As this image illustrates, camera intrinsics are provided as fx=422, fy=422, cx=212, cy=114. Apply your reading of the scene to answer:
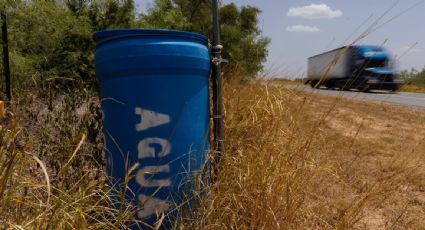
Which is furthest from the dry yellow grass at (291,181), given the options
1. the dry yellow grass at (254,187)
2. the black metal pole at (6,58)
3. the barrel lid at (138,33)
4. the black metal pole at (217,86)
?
the black metal pole at (6,58)

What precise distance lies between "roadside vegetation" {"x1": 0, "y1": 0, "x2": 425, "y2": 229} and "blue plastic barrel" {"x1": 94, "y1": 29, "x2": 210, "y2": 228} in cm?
13

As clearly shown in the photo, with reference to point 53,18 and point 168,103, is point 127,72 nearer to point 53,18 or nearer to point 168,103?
point 168,103

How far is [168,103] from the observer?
202 cm

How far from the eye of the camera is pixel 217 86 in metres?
2.34

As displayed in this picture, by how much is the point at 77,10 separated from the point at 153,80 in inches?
209

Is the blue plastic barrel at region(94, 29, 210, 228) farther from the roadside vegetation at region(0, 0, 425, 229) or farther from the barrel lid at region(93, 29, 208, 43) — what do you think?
the roadside vegetation at region(0, 0, 425, 229)

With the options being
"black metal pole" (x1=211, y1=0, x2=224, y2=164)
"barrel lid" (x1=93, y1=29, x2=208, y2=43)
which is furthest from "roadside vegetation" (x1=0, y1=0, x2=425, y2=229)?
"barrel lid" (x1=93, y1=29, x2=208, y2=43)

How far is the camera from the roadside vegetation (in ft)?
5.86

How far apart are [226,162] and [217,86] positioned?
1.50ft

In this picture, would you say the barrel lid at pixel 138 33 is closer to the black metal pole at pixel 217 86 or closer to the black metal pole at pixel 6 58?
the black metal pole at pixel 217 86

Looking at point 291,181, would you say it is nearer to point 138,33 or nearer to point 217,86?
point 217,86

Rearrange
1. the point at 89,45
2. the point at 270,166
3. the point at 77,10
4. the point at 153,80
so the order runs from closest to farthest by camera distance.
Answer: the point at 153,80
the point at 270,166
the point at 89,45
the point at 77,10

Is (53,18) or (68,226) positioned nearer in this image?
(68,226)

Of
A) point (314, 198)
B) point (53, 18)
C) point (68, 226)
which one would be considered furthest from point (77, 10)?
point (68, 226)
